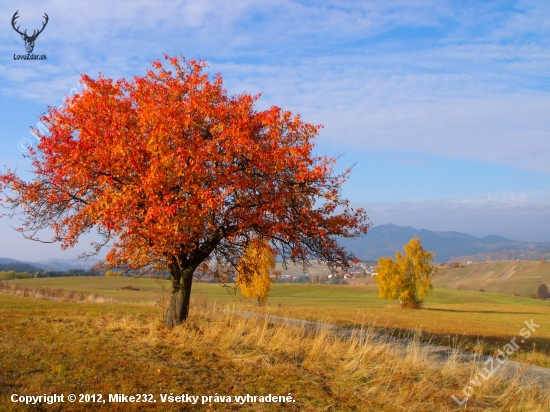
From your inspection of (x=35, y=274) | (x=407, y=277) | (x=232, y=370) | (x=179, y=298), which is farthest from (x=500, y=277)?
(x=232, y=370)

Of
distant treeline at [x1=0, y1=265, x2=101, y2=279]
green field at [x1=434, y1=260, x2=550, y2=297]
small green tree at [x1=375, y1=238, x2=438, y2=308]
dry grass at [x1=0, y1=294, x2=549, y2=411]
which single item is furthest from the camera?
green field at [x1=434, y1=260, x2=550, y2=297]

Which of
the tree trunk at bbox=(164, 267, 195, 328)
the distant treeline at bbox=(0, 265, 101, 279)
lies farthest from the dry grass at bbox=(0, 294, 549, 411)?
the distant treeline at bbox=(0, 265, 101, 279)

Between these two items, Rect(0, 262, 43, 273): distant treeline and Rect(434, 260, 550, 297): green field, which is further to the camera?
Rect(0, 262, 43, 273): distant treeline

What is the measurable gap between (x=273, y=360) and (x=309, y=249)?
3.75 meters

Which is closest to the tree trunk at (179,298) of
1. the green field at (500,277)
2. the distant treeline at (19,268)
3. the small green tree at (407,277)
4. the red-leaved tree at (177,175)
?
the red-leaved tree at (177,175)

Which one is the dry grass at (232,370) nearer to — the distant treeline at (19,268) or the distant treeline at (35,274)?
the distant treeline at (35,274)

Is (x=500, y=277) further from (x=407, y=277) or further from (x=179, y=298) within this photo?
(x=179, y=298)

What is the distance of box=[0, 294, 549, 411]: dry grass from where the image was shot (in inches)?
314

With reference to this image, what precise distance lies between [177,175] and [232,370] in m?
4.53

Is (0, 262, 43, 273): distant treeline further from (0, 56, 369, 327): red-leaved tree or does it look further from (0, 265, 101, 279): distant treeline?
(0, 56, 369, 327): red-leaved tree

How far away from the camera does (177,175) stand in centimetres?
1023

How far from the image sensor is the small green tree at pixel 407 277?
56656 millimetres

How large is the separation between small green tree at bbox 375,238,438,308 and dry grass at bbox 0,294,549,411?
154ft

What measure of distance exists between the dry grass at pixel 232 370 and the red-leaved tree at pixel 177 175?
227cm
